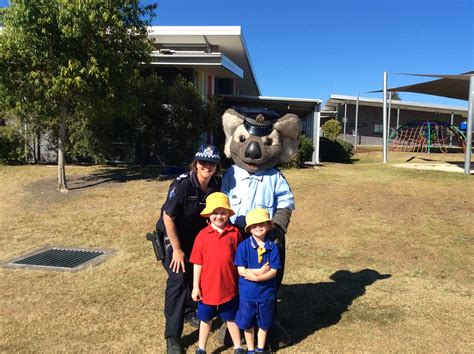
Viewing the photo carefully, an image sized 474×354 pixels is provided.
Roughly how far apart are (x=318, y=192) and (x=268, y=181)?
22.3 ft

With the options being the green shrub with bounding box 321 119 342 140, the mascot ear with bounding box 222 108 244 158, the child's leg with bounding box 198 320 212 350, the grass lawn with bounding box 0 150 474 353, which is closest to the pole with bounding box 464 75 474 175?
the grass lawn with bounding box 0 150 474 353

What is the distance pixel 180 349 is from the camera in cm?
317

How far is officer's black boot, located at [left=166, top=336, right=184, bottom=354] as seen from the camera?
3150 millimetres

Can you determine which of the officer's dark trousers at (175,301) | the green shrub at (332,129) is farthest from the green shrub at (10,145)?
the green shrub at (332,129)

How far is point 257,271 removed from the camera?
2.92m

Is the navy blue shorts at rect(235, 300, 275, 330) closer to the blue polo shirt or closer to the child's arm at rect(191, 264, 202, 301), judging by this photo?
the blue polo shirt

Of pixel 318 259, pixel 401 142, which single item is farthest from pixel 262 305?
pixel 401 142

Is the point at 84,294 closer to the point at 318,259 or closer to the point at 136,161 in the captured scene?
the point at 318,259

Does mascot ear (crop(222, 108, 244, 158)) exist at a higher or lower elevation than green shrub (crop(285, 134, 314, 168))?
higher

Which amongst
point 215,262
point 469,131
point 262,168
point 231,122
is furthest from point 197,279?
point 469,131

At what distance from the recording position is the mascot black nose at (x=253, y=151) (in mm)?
3352

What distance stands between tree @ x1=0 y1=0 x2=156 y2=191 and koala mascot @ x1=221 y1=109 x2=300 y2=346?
631 centimetres

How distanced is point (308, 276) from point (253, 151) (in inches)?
84.3

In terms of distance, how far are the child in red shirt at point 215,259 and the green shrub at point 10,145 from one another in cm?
1276
